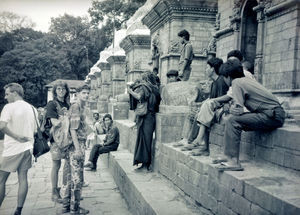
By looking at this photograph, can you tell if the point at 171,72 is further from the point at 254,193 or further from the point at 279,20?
the point at 254,193

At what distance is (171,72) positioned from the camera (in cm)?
673

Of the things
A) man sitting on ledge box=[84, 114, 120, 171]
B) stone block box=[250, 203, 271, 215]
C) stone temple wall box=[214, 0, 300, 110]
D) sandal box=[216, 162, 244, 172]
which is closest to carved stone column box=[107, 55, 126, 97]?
man sitting on ledge box=[84, 114, 120, 171]

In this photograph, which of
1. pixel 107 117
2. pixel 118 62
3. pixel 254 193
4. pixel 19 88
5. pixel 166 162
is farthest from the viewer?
pixel 118 62

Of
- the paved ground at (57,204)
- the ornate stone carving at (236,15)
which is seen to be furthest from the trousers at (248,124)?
the ornate stone carving at (236,15)

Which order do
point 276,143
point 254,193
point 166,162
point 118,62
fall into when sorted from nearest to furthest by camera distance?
point 254,193 < point 276,143 < point 166,162 < point 118,62

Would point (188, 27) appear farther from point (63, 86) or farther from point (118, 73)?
point (118, 73)

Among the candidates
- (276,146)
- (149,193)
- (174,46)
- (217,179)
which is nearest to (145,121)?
(149,193)

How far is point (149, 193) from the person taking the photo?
4.68 m

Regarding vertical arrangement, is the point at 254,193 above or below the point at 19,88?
below

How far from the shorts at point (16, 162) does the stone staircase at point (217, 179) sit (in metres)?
1.91

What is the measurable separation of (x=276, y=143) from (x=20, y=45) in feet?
139

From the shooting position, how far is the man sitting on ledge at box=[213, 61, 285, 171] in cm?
333

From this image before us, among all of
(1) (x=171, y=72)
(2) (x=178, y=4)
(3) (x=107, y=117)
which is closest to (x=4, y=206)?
(3) (x=107, y=117)

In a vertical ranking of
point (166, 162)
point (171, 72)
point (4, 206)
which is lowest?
point (4, 206)
